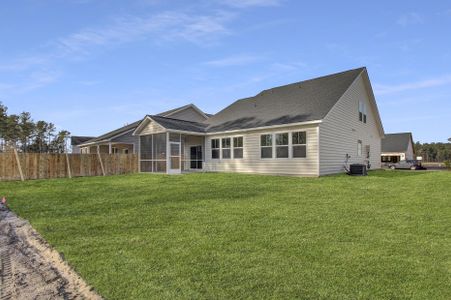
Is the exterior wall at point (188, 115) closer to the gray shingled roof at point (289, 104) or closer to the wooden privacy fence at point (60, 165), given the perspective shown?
the gray shingled roof at point (289, 104)

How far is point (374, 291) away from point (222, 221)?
335cm

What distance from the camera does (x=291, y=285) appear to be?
2988 mm

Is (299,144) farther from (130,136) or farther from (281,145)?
(130,136)

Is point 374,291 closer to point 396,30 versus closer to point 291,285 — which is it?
point 291,285

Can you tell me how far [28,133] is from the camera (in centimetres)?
A: 4772

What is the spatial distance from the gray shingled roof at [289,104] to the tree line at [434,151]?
5814 cm

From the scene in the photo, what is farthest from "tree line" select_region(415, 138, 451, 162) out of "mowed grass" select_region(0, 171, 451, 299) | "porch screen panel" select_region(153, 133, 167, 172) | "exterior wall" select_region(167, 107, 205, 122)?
"mowed grass" select_region(0, 171, 451, 299)

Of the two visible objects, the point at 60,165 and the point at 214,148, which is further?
the point at 214,148

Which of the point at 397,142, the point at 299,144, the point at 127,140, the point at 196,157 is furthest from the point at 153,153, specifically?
the point at 397,142

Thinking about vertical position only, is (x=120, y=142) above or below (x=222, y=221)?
above

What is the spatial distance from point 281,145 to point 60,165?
44.7 ft

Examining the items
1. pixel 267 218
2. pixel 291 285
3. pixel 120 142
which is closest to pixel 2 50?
pixel 120 142

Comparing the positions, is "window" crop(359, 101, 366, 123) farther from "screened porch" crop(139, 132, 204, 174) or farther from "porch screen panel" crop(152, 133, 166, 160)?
"porch screen panel" crop(152, 133, 166, 160)

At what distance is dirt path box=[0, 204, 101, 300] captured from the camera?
2.95m
